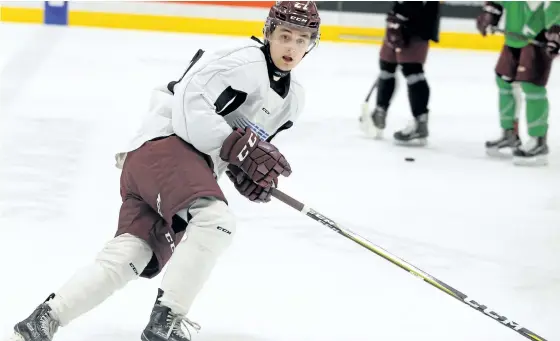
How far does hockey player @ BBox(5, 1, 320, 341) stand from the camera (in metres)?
2.21

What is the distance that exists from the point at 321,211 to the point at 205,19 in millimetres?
3939

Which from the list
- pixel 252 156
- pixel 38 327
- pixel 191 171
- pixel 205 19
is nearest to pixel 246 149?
pixel 252 156

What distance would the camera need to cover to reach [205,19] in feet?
24.6

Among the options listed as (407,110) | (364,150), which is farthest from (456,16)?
(364,150)

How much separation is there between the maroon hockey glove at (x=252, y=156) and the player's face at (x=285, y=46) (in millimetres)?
198

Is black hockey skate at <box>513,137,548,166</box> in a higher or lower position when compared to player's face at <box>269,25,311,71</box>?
lower

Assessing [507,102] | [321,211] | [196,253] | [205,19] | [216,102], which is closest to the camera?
[196,253]

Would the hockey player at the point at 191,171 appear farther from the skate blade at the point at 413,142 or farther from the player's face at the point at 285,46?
the skate blade at the point at 413,142

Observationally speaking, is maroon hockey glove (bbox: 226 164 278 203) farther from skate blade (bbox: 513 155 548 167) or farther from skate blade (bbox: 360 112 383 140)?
skate blade (bbox: 360 112 383 140)

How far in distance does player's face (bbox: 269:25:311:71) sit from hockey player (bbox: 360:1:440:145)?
2731 mm

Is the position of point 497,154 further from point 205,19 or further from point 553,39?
point 205,19

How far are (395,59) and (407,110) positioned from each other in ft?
2.75

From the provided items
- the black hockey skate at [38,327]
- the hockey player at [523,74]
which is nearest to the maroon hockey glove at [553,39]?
the hockey player at [523,74]

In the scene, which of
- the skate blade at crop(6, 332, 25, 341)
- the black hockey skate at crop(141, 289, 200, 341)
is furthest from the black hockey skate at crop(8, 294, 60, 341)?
the black hockey skate at crop(141, 289, 200, 341)
